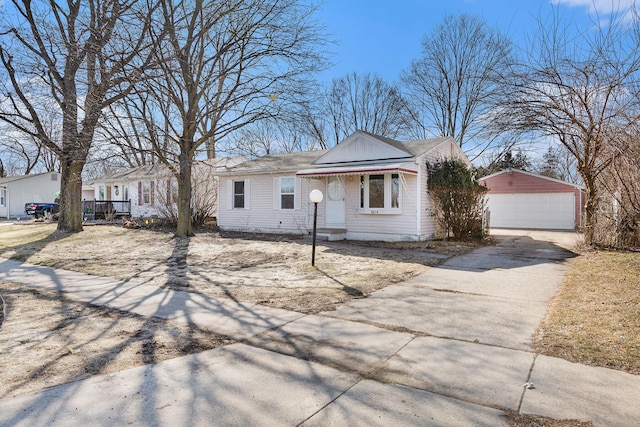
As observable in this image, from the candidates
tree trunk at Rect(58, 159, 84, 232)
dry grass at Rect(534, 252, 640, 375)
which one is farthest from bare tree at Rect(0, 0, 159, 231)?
dry grass at Rect(534, 252, 640, 375)

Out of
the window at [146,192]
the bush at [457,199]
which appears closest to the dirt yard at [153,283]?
the bush at [457,199]

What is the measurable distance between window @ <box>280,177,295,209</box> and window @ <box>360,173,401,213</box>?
3.31 metres

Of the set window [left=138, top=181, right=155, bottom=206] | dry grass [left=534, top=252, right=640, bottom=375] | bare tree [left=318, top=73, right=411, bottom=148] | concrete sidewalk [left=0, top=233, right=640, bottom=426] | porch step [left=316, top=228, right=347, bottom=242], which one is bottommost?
concrete sidewalk [left=0, top=233, right=640, bottom=426]

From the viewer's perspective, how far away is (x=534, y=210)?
22.3 m

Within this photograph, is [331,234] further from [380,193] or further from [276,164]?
[276,164]

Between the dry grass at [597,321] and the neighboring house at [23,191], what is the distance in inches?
1456

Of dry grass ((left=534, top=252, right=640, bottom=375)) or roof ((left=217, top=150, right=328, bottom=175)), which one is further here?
roof ((left=217, top=150, right=328, bottom=175))

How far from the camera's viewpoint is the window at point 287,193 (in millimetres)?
15977

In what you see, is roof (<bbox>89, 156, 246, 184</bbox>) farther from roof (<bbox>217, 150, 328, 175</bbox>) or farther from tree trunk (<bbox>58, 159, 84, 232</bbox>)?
tree trunk (<bbox>58, 159, 84, 232</bbox>)

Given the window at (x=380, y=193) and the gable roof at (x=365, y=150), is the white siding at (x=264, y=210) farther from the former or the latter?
the window at (x=380, y=193)

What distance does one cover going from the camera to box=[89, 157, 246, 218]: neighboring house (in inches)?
727

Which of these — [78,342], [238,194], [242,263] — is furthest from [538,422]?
[238,194]

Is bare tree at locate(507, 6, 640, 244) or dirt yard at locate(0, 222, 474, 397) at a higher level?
bare tree at locate(507, 6, 640, 244)

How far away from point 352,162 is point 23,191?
32.8 meters
